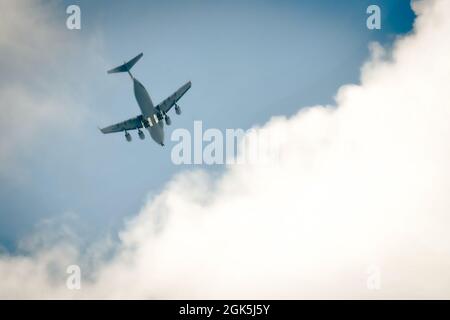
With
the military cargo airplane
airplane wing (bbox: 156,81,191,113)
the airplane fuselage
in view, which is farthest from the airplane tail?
airplane wing (bbox: 156,81,191,113)

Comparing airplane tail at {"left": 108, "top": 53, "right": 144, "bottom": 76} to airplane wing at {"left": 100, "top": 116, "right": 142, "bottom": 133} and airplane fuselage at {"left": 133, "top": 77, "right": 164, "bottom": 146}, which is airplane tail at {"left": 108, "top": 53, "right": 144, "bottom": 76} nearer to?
airplane fuselage at {"left": 133, "top": 77, "right": 164, "bottom": 146}

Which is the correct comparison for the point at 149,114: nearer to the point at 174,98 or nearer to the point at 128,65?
the point at 174,98

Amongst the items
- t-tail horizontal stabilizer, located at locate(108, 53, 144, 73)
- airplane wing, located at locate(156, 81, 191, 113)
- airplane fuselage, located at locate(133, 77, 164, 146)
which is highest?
t-tail horizontal stabilizer, located at locate(108, 53, 144, 73)

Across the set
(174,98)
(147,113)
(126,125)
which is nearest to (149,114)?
(147,113)

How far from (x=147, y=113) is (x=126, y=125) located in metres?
8.60

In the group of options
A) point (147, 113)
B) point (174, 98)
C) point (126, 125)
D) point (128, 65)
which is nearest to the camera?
point (128, 65)

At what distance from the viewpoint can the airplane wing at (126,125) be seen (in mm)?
81000

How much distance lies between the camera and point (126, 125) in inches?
3253

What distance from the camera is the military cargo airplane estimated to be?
72312 mm

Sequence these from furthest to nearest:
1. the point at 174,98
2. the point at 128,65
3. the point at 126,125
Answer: the point at 126,125 < the point at 174,98 < the point at 128,65

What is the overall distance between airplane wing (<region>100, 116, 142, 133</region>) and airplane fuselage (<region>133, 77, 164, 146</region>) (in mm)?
2320

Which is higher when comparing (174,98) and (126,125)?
(174,98)
